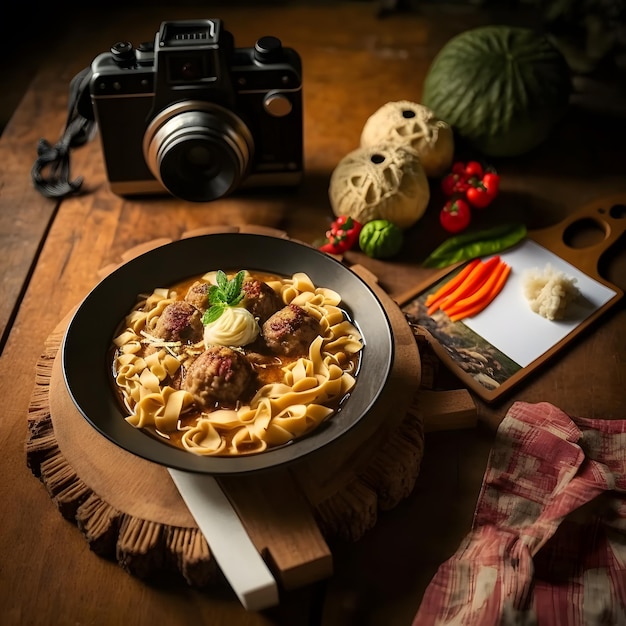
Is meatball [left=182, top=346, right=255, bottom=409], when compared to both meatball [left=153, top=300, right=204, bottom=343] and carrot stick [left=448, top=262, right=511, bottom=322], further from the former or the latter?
carrot stick [left=448, top=262, right=511, bottom=322]

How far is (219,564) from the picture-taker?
126 centimetres

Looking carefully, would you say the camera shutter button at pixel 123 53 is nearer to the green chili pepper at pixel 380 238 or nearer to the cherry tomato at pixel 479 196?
the green chili pepper at pixel 380 238

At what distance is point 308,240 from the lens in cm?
206

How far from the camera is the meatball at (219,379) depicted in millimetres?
1448

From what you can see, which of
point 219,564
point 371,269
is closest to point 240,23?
point 371,269

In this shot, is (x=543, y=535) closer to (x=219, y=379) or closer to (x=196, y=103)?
(x=219, y=379)

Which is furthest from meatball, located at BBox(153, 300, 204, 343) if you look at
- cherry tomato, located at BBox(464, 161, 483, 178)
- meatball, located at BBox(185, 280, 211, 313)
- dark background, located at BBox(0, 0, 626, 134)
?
dark background, located at BBox(0, 0, 626, 134)

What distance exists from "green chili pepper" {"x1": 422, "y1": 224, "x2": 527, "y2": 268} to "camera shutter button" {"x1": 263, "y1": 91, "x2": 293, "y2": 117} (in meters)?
0.56

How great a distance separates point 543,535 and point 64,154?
5.92ft

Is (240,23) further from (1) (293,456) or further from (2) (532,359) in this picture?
(1) (293,456)

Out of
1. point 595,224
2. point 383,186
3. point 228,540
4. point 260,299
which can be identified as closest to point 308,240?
point 383,186

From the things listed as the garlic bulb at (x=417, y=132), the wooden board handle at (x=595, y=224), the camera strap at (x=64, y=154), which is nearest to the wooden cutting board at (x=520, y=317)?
the wooden board handle at (x=595, y=224)

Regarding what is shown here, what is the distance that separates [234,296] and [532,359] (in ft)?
2.41

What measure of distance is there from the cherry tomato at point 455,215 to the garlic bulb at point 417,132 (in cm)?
17
